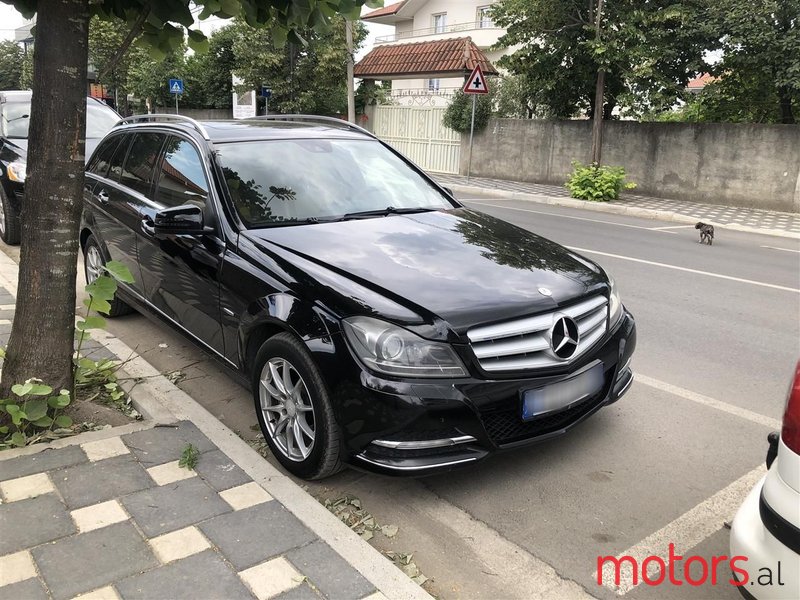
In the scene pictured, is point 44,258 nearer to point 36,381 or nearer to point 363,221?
point 36,381

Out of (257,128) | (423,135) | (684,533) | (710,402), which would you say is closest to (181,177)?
(257,128)

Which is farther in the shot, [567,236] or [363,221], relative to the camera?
[567,236]

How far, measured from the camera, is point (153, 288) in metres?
4.55

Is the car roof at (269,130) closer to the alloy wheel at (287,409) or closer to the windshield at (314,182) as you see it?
the windshield at (314,182)

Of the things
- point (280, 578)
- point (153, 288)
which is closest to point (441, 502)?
point (280, 578)

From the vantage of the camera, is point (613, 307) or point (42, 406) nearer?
point (42, 406)

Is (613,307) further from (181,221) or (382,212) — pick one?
(181,221)

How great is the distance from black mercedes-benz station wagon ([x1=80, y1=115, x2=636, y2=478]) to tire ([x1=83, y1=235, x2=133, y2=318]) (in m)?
0.88

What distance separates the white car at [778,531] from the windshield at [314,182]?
8.72 ft

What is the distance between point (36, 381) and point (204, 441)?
0.90m

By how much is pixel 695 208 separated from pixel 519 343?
13.9 meters

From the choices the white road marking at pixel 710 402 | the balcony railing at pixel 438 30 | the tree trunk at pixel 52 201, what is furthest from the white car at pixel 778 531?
the balcony railing at pixel 438 30

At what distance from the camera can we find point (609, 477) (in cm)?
337

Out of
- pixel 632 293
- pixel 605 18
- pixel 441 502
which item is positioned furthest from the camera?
pixel 605 18
